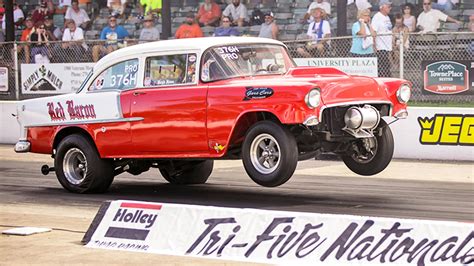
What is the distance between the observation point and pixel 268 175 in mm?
10703

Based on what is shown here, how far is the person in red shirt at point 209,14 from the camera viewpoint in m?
22.2

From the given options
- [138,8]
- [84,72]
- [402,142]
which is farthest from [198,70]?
[138,8]

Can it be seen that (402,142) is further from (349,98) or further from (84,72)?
(84,72)

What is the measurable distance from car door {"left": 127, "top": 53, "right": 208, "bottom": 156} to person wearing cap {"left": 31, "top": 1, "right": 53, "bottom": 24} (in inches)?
521

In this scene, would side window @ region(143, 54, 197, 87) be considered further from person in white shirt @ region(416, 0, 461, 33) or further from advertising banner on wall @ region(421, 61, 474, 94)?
person in white shirt @ region(416, 0, 461, 33)

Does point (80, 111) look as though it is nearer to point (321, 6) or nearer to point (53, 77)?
point (53, 77)

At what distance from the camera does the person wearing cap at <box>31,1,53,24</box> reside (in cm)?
2458

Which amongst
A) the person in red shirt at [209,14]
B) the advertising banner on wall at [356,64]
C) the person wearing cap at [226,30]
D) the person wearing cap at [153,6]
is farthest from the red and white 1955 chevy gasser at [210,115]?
the person wearing cap at [153,6]

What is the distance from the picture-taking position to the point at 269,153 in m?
10.8

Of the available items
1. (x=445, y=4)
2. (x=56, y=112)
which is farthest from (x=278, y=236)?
(x=445, y=4)

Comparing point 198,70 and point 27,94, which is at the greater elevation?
point 198,70

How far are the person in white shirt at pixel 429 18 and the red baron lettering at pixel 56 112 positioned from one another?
897 centimetres

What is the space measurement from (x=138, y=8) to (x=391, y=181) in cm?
1179

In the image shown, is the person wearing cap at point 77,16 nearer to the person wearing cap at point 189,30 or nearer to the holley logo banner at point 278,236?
the person wearing cap at point 189,30
